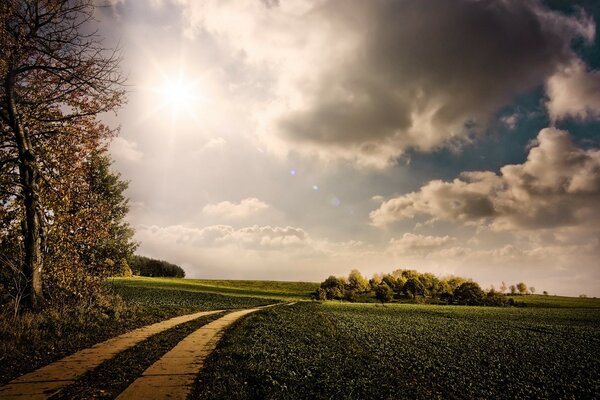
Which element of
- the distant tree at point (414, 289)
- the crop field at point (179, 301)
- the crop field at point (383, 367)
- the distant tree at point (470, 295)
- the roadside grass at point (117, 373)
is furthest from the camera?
the distant tree at point (414, 289)

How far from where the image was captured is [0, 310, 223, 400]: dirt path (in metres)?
6.80

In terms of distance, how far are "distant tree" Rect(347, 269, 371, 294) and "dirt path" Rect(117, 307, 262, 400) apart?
77284mm

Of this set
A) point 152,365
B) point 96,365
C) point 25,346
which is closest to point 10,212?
point 25,346

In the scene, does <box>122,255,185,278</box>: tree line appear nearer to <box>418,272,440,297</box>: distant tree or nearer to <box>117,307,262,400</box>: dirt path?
<box>418,272,440,297</box>: distant tree

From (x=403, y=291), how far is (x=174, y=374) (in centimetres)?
8592

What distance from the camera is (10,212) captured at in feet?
52.4

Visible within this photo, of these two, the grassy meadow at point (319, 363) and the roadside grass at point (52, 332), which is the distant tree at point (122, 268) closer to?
the roadside grass at point (52, 332)

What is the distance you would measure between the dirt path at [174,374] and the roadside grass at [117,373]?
271 mm

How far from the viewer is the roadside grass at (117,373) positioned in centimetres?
691

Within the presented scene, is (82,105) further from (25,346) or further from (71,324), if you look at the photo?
(25,346)

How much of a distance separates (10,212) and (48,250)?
2.48 m

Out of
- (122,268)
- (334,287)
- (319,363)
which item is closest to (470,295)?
(334,287)

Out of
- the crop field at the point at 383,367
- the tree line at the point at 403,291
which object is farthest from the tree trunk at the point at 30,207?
the tree line at the point at 403,291

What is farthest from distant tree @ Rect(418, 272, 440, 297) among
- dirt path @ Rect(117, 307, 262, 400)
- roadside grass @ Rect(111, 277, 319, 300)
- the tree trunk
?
the tree trunk
